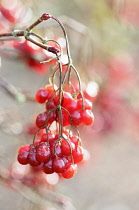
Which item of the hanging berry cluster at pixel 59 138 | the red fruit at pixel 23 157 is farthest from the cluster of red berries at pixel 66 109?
the red fruit at pixel 23 157

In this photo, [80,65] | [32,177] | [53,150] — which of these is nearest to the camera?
[53,150]

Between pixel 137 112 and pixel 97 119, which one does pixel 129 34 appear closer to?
pixel 137 112

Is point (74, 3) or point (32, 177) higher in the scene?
point (74, 3)

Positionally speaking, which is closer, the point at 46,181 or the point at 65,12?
the point at 46,181

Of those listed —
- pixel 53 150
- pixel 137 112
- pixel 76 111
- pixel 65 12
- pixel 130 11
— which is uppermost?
pixel 130 11

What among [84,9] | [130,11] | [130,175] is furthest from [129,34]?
[130,175]

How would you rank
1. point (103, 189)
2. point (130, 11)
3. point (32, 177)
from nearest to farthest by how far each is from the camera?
point (32, 177) < point (130, 11) < point (103, 189)

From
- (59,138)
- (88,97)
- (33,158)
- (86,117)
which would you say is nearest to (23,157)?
(33,158)
